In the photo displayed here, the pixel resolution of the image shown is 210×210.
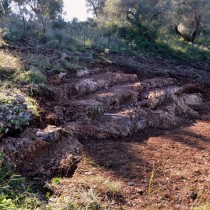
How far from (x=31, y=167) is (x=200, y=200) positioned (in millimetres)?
1917

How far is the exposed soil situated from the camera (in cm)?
271

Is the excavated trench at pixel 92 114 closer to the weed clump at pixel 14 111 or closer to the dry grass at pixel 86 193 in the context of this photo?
the weed clump at pixel 14 111

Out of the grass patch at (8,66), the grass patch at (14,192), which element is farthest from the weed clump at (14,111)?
the grass patch at (8,66)

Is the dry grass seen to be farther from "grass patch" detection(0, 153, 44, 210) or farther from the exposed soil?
"grass patch" detection(0, 153, 44, 210)

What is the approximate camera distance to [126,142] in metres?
3.93

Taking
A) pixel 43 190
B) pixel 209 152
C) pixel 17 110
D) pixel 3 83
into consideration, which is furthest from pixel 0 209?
pixel 209 152

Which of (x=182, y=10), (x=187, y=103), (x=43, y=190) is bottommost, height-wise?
(x=43, y=190)

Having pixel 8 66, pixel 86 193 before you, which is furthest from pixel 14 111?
pixel 8 66

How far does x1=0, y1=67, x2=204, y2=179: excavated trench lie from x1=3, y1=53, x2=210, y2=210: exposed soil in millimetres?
12

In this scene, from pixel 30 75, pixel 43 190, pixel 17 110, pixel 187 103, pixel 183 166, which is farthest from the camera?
pixel 187 103

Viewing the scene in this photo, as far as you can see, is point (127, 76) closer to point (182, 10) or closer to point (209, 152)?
point (209, 152)

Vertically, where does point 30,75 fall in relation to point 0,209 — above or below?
above

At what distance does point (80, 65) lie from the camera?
6992 millimetres

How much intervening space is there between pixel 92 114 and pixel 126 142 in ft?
2.90
